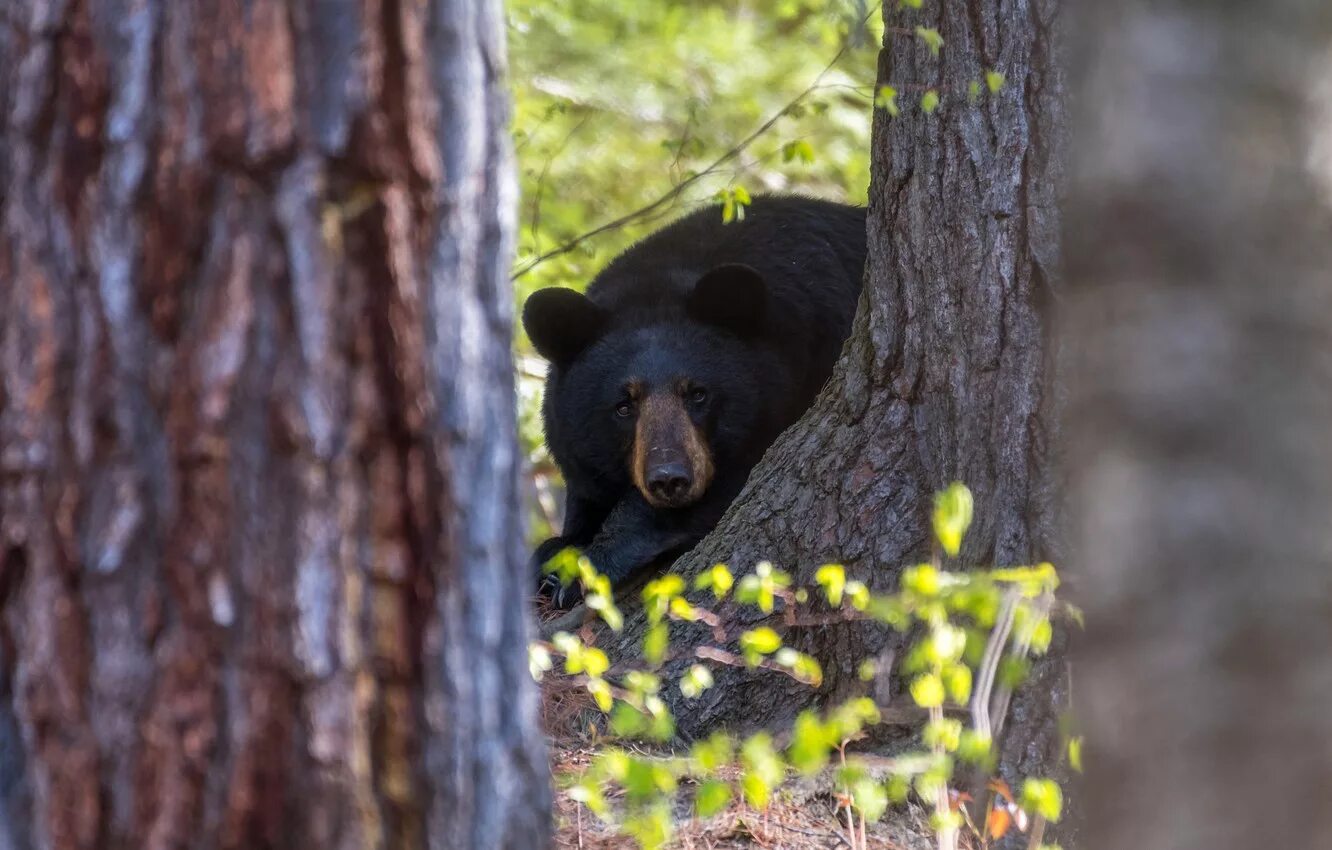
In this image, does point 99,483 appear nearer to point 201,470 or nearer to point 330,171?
point 201,470

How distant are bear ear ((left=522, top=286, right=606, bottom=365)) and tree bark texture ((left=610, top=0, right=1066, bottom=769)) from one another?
170 centimetres

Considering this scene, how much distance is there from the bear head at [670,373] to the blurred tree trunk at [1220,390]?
412 cm

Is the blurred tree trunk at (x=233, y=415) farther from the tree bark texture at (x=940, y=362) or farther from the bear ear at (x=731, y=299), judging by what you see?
the bear ear at (x=731, y=299)

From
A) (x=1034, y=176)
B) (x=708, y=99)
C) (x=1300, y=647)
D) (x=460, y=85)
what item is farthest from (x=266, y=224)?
(x=708, y=99)

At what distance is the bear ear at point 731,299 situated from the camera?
5.95m

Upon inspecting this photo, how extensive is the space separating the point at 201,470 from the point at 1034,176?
2722 mm

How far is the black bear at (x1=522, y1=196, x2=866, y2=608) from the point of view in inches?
233

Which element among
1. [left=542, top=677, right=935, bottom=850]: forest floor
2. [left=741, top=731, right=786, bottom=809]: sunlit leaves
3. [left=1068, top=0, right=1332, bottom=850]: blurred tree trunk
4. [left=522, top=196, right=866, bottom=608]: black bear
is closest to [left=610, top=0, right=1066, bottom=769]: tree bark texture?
[left=542, top=677, right=935, bottom=850]: forest floor

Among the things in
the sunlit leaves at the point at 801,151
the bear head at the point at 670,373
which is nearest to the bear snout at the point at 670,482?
the bear head at the point at 670,373

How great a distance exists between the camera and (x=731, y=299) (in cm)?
610

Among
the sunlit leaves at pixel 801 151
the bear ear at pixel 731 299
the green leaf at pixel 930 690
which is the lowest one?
the green leaf at pixel 930 690

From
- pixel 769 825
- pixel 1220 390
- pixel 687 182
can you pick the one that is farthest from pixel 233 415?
pixel 687 182

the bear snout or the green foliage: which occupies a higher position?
the green foliage

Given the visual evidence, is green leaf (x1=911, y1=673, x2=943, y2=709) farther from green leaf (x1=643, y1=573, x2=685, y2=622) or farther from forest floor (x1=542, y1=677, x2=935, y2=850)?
forest floor (x1=542, y1=677, x2=935, y2=850)
